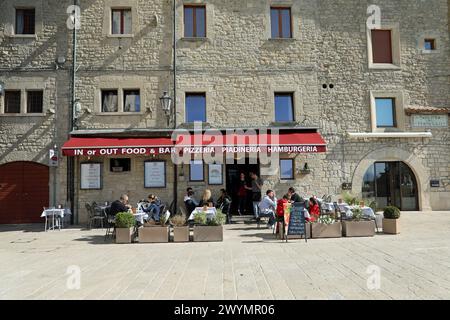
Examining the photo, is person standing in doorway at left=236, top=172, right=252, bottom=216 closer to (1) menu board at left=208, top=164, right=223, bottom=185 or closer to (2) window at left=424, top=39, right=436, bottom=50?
(1) menu board at left=208, top=164, right=223, bottom=185

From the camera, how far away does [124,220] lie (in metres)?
9.44

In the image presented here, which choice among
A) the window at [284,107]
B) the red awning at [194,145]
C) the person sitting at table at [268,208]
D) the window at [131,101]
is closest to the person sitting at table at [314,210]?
the person sitting at table at [268,208]

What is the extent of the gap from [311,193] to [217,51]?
677 centimetres

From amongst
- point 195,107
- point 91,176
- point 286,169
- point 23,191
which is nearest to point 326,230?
point 286,169

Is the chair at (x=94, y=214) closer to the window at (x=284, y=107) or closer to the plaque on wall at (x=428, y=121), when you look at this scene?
the window at (x=284, y=107)

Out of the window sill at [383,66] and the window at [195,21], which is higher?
the window at [195,21]

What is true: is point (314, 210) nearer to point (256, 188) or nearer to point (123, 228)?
point (256, 188)

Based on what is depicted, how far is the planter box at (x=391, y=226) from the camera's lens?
32.2 ft

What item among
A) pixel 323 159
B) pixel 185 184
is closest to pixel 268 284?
pixel 185 184

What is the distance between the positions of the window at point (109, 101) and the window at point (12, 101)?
331 centimetres

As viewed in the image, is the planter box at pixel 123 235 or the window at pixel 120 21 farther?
the window at pixel 120 21

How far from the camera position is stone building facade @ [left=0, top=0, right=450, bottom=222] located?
13.6m

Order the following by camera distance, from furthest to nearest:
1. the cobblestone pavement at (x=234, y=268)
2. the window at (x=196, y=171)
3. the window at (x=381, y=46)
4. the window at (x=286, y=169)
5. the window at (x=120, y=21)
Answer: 1. the window at (x=381, y=46)
2. the window at (x=120, y=21)
3. the window at (x=286, y=169)
4. the window at (x=196, y=171)
5. the cobblestone pavement at (x=234, y=268)

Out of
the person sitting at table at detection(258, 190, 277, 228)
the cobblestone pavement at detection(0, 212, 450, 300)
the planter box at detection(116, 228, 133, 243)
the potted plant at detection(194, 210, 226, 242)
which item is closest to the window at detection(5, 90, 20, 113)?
the cobblestone pavement at detection(0, 212, 450, 300)
